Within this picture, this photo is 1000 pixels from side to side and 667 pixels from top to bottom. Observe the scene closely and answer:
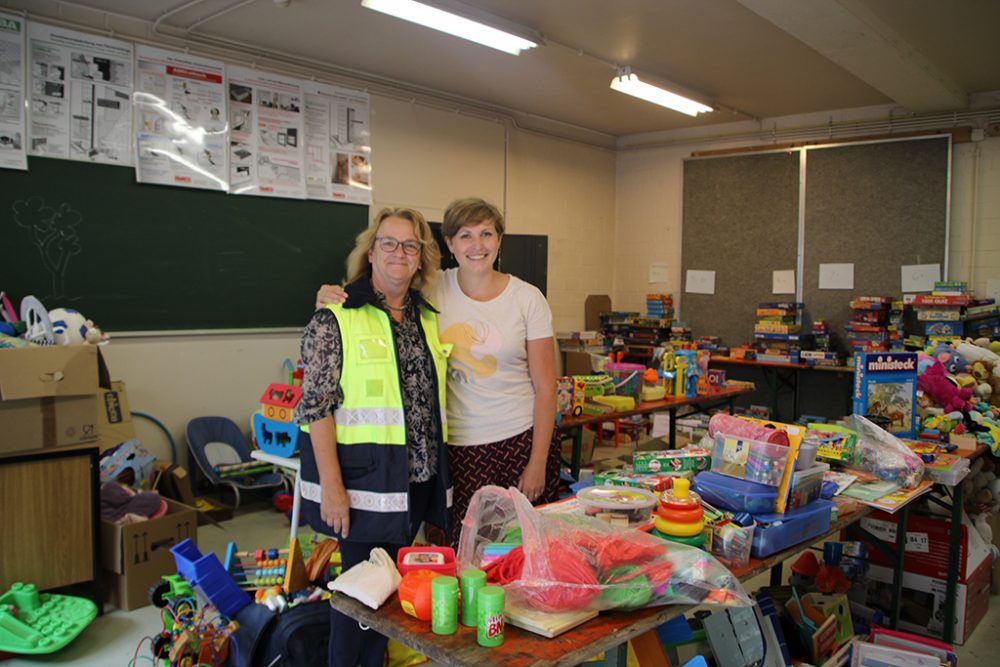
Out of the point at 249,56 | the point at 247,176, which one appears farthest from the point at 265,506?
the point at 249,56

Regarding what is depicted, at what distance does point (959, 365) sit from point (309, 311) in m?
4.06

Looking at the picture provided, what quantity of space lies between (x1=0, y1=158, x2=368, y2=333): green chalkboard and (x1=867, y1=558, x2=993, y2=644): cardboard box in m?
3.91

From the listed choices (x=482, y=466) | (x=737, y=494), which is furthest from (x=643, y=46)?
(x=737, y=494)

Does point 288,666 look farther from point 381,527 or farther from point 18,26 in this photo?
point 18,26

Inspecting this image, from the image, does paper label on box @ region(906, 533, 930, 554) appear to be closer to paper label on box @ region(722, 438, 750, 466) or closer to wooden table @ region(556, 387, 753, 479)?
wooden table @ region(556, 387, 753, 479)

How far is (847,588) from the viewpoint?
Result: 2773mm

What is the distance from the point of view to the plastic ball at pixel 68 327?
3.24 m

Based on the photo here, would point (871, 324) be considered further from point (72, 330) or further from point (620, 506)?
point (72, 330)

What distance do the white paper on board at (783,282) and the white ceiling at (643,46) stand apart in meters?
1.54

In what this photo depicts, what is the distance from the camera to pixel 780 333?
659cm

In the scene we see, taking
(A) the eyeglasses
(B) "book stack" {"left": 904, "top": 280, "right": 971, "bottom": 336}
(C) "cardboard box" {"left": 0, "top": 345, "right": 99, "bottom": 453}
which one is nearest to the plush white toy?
(C) "cardboard box" {"left": 0, "top": 345, "right": 99, "bottom": 453}

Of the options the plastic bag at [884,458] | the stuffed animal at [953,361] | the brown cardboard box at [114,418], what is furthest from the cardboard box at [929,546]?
the brown cardboard box at [114,418]

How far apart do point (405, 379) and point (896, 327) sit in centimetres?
550

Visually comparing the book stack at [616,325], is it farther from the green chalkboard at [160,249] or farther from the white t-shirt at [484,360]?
the white t-shirt at [484,360]
